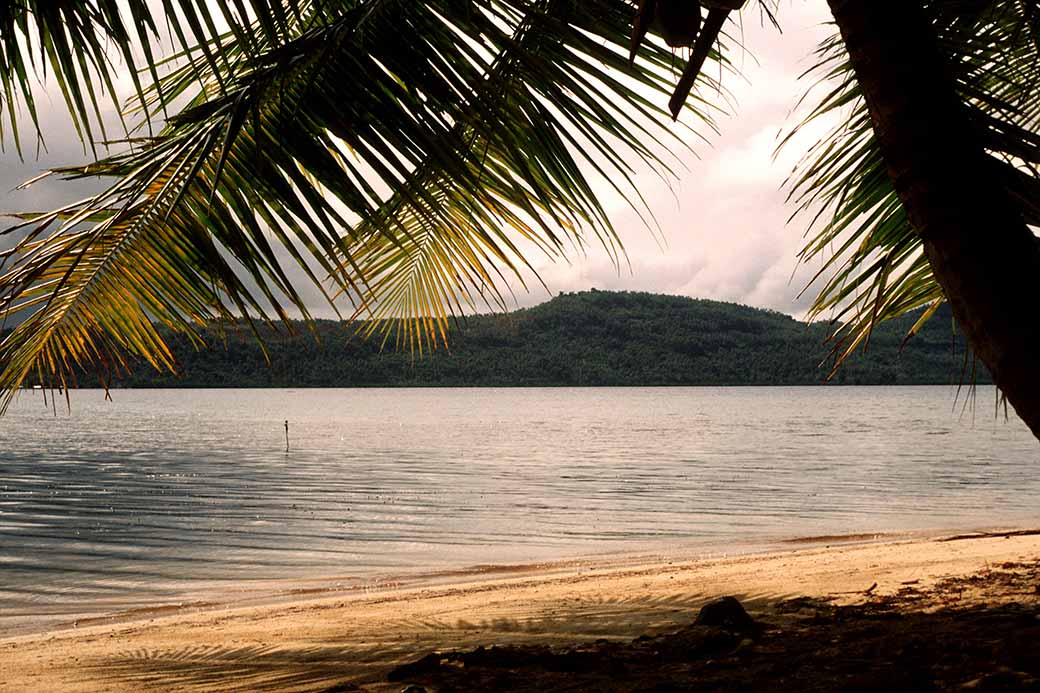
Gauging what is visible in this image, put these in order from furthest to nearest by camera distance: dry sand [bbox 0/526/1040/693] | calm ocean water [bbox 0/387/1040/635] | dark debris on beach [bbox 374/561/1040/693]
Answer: calm ocean water [bbox 0/387/1040/635] < dry sand [bbox 0/526/1040/693] < dark debris on beach [bbox 374/561/1040/693]

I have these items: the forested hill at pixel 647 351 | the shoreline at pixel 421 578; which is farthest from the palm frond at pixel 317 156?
the forested hill at pixel 647 351

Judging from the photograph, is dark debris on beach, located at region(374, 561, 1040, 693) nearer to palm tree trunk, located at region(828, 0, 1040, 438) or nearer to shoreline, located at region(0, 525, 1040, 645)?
palm tree trunk, located at region(828, 0, 1040, 438)

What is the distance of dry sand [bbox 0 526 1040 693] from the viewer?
18.6ft

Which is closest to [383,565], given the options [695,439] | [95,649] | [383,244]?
[95,649]

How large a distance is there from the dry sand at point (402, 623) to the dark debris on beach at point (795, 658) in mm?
561

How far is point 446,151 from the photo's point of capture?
2533mm

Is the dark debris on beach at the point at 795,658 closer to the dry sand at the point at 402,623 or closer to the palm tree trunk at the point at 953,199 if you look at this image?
the dry sand at the point at 402,623

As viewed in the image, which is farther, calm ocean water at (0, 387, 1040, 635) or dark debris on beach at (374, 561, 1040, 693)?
calm ocean water at (0, 387, 1040, 635)

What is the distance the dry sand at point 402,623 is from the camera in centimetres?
567

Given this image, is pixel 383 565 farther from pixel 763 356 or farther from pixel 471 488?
pixel 763 356

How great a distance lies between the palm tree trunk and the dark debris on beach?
135 centimetres

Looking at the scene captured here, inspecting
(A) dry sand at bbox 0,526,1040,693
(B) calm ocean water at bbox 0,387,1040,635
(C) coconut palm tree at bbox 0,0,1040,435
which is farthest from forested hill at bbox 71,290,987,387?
(C) coconut palm tree at bbox 0,0,1040,435

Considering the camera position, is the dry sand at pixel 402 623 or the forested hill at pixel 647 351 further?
the forested hill at pixel 647 351

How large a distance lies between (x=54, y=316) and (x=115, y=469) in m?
35.3
